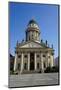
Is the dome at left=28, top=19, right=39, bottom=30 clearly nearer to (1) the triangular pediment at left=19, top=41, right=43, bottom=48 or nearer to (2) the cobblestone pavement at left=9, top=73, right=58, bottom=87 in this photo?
(1) the triangular pediment at left=19, top=41, right=43, bottom=48

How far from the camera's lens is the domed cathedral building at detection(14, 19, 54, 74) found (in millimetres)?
2697

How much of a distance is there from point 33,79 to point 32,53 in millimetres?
304

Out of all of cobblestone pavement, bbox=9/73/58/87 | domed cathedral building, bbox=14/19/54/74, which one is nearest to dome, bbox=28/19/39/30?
domed cathedral building, bbox=14/19/54/74

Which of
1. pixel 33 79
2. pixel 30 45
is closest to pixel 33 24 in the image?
pixel 30 45

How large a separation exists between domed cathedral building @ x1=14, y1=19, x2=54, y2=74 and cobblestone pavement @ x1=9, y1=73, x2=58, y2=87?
0.19 ft

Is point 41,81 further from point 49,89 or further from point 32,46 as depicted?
point 32,46

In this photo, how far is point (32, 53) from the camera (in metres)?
2.75

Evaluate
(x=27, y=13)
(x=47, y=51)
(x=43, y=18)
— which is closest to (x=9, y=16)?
(x=27, y=13)

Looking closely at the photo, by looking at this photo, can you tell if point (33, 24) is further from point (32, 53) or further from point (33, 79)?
point (33, 79)

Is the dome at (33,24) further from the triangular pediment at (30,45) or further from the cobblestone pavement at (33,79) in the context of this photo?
the cobblestone pavement at (33,79)

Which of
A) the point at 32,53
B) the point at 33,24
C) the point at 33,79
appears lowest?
the point at 33,79

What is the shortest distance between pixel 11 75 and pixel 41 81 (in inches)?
14.6

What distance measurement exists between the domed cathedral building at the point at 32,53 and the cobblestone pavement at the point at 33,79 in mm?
58

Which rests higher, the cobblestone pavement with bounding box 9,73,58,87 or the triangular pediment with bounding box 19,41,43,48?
the triangular pediment with bounding box 19,41,43,48
